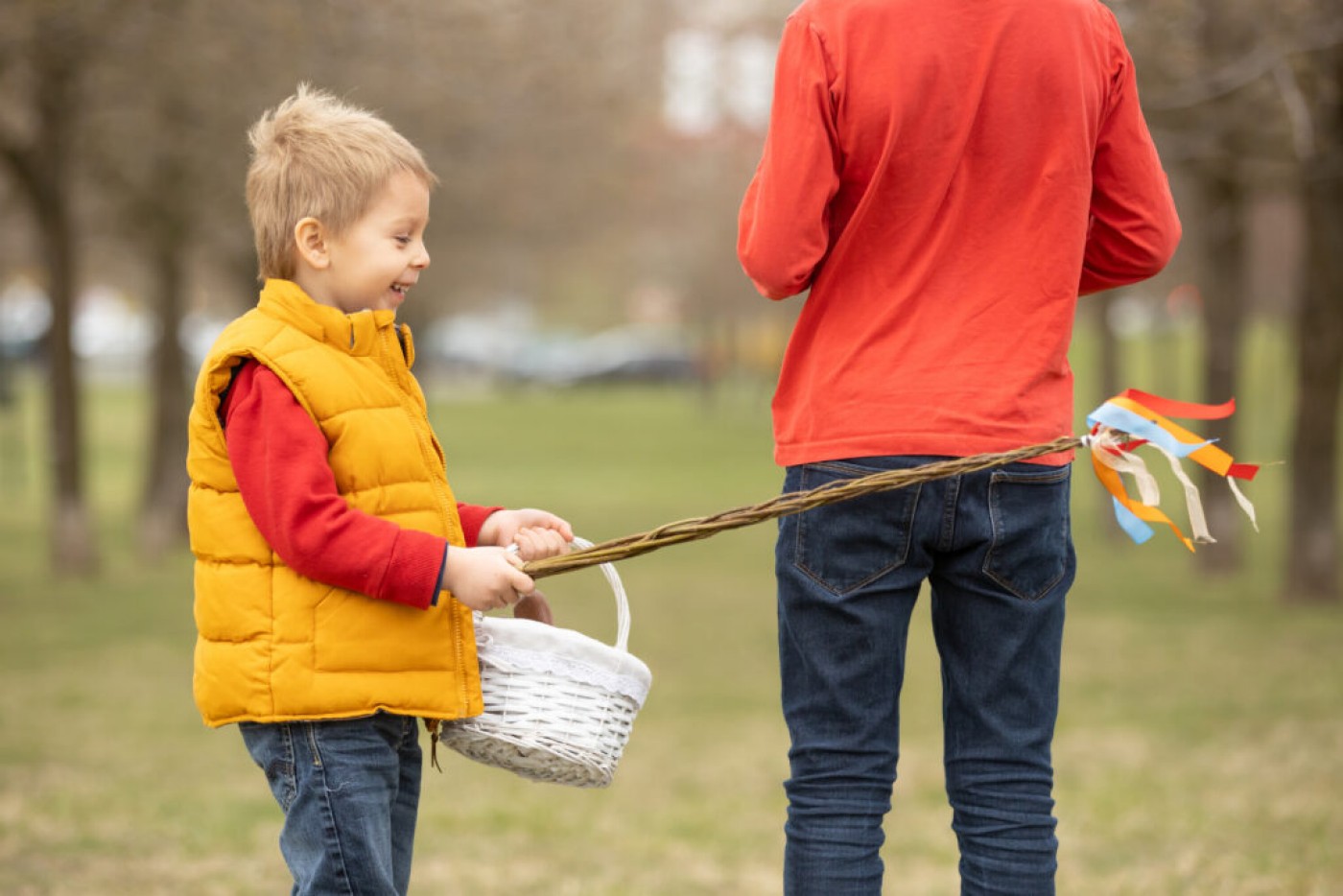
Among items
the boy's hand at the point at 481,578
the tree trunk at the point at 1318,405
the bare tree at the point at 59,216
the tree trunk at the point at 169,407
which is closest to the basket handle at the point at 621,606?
the boy's hand at the point at 481,578

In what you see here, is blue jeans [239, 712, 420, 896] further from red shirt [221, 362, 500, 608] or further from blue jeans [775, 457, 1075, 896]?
blue jeans [775, 457, 1075, 896]

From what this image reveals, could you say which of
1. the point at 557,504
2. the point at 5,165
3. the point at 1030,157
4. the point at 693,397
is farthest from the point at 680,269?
the point at 1030,157

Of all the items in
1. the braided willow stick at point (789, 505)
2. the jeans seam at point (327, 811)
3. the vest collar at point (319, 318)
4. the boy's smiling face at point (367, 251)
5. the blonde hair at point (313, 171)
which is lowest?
the jeans seam at point (327, 811)

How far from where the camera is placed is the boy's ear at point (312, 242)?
8.32ft

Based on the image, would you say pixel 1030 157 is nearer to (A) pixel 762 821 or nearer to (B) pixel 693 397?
(A) pixel 762 821

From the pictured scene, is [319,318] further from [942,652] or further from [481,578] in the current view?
[942,652]

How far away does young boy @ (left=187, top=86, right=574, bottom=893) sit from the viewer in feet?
7.91

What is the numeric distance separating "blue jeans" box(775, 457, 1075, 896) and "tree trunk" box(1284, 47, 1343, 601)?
25.7ft

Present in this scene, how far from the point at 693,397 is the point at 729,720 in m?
36.8

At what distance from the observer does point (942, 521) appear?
2.51 metres

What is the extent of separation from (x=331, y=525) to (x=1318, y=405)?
354 inches

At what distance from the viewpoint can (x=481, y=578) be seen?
8.01 feet

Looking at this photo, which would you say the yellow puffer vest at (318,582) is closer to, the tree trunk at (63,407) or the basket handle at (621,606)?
the basket handle at (621,606)

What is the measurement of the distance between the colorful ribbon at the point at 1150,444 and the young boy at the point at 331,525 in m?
0.92
